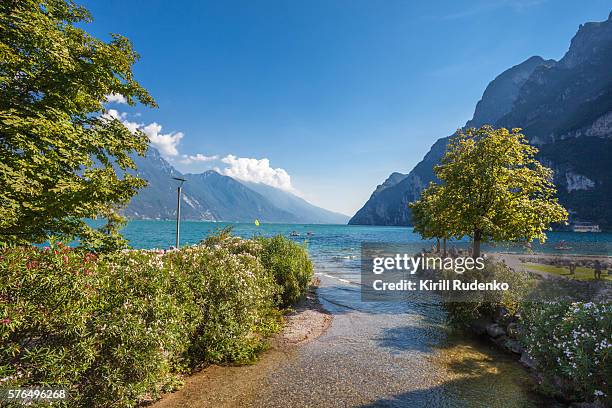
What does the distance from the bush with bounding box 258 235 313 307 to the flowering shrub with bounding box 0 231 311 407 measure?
289 inches

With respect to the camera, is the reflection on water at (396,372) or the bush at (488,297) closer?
the reflection on water at (396,372)

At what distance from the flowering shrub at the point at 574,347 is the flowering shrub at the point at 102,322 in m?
9.32

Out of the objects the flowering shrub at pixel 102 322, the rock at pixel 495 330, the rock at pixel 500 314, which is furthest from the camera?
the rock at pixel 500 314

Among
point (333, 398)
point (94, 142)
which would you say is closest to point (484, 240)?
point (333, 398)

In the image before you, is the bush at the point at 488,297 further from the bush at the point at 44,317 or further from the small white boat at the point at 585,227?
the small white boat at the point at 585,227

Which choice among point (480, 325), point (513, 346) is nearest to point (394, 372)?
point (513, 346)

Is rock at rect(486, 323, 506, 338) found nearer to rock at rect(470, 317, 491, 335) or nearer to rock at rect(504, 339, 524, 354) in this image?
rock at rect(470, 317, 491, 335)

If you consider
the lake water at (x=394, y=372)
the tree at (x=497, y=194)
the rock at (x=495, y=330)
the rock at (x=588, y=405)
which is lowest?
the lake water at (x=394, y=372)

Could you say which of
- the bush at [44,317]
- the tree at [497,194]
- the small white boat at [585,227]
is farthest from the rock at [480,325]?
the small white boat at [585,227]

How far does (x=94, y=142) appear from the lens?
8664mm

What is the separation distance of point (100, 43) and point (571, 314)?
15916 millimetres

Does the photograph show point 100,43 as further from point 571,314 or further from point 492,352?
point 492,352

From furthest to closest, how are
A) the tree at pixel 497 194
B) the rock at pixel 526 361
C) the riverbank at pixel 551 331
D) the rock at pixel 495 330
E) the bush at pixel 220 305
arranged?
the tree at pixel 497 194 → the rock at pixel 495 330 → the rock at pixel 526 361 → the bush at pixel 220 305 → the riverbank at pixel 551 331

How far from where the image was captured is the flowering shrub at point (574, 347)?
A: 697cm
